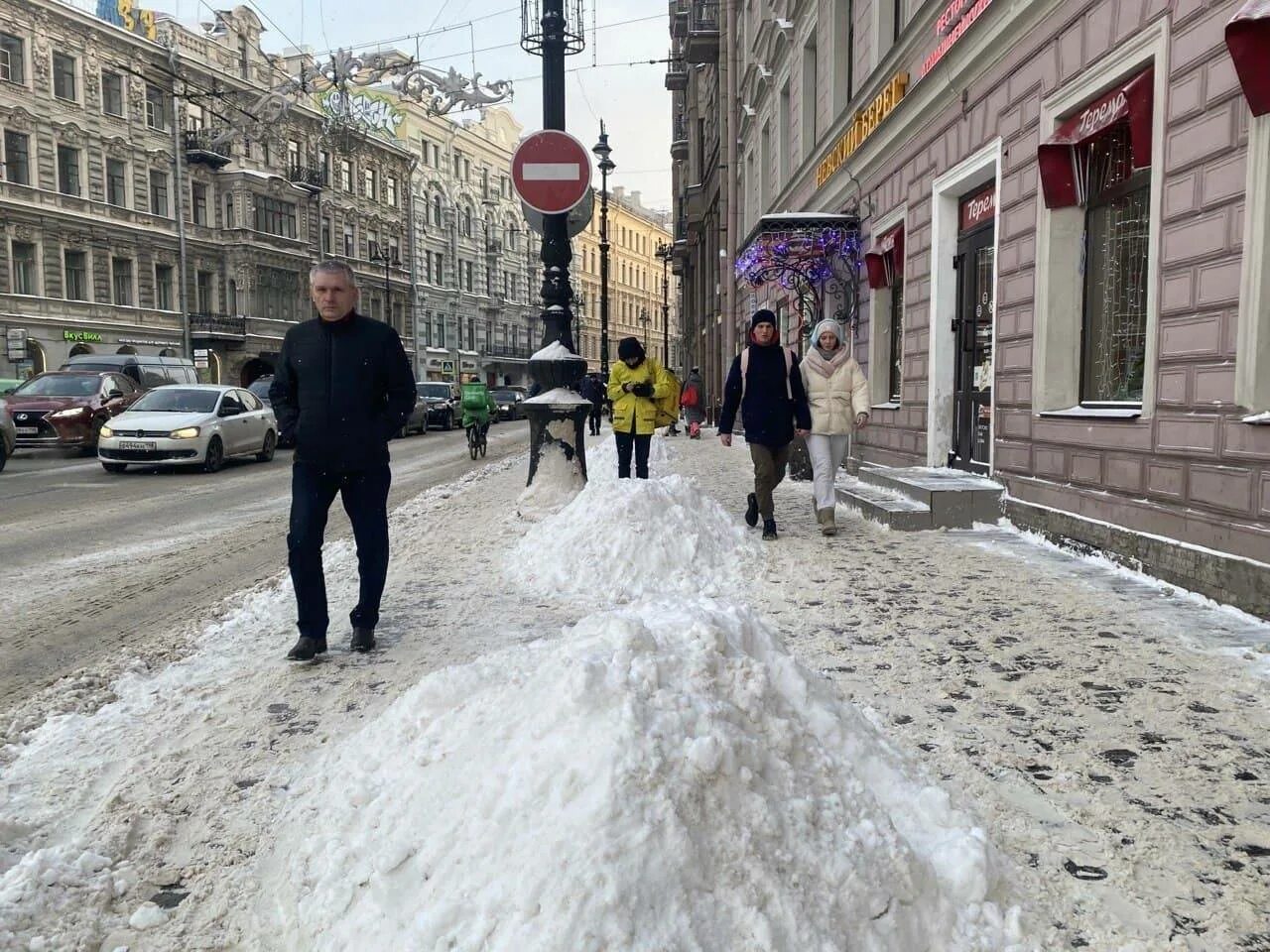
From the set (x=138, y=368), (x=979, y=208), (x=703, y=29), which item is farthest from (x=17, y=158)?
(x=979, y=208)

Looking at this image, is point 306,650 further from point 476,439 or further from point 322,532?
point 476,439

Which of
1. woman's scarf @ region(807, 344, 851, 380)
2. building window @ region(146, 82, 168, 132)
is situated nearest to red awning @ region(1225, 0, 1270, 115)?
woman's scarf @ region(807, 344, 851, 380)

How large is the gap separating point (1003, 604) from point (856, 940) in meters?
3.84

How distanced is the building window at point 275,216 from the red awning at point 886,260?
137 feet

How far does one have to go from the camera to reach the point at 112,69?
38.8m

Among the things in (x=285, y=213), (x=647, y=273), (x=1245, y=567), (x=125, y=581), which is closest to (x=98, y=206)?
(x=285, y=213)

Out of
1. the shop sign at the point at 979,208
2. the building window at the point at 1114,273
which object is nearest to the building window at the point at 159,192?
the shop sign at the point at 979,208

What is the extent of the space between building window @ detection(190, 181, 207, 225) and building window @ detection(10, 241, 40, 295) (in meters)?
9.56

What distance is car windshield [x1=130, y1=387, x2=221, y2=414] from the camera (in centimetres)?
1566

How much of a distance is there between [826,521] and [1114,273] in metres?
2.92

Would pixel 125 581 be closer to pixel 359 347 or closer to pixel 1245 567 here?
pixel 359 347

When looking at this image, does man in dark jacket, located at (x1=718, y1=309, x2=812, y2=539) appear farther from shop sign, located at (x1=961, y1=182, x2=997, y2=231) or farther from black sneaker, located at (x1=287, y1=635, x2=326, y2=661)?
black sneaker, located at (x1=287, y1=635, x2=326, y2=661)

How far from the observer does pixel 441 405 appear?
3108 cm

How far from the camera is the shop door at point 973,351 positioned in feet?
31.0
